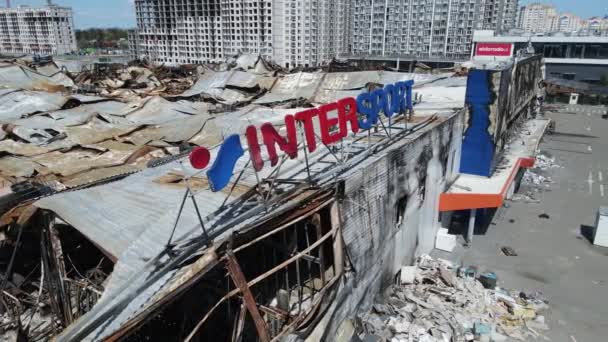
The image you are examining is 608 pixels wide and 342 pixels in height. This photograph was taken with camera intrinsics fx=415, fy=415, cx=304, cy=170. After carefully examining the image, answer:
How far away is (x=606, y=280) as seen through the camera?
54.7ft

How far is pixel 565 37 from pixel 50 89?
7821cm

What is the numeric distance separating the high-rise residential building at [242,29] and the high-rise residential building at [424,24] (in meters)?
5.49

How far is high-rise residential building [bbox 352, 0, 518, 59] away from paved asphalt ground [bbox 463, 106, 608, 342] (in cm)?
6349

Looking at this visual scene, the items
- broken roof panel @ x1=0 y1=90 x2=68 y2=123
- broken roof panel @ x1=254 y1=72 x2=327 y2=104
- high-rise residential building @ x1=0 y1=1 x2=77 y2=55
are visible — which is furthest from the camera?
high-rise residential building @ x1=0 y1=1 x2=77 y2=55

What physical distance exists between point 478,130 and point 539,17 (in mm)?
184289

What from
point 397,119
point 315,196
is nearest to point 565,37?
point 397,119

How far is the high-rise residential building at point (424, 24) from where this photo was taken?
8600 cm

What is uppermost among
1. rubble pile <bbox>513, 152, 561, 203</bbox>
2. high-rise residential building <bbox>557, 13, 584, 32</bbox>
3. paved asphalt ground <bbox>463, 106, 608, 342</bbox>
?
high-rise residential building <bbox>557, 13, 584, 32</bbox>

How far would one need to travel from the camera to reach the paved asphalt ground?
14.4m

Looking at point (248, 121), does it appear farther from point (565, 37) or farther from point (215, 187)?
point (565, 37)

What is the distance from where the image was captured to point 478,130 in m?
20.6

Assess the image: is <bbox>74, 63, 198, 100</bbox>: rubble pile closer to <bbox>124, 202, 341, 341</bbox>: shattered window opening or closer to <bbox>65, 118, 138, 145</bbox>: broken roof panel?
<bbox>65, 118, 138, 145</bbox>: broken roof panel

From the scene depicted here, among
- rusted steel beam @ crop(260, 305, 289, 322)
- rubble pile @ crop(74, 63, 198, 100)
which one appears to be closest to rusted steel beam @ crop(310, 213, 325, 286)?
rusted steel beam @ crop(260, 305, 289, 322)

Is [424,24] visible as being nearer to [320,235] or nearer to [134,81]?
[134,81]
